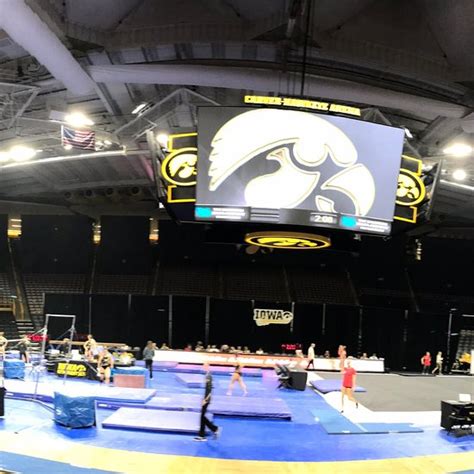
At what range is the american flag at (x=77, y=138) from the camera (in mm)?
16719

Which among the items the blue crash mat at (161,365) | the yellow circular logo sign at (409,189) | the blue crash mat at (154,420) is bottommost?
the blue crash mat at (161,365)

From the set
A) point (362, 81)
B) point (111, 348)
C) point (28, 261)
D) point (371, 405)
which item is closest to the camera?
point (362, 81)

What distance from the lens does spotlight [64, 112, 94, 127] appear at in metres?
16.6

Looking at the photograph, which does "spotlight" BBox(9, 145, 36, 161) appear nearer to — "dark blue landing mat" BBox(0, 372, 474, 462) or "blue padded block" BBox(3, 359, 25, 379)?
"blue padded block" BBox(3, 359, 25, 379)

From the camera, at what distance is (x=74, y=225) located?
32.3 metres

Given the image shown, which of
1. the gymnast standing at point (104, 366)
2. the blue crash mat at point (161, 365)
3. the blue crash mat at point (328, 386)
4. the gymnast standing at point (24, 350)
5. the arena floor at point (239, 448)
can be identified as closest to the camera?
the arena floor at point (239, 448)

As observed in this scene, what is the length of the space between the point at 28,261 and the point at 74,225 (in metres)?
3.67

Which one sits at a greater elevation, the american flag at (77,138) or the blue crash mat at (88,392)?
the american flag at (77,138)

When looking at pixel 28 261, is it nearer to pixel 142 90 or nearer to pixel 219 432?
pixel 142 90

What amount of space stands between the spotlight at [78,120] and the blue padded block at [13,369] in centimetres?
837

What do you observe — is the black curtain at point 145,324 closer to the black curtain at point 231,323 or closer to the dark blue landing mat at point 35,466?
the black curtain at point 231,323

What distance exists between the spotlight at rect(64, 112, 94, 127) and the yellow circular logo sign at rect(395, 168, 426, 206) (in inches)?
465

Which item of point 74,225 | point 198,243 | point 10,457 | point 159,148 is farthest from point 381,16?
point 74,225

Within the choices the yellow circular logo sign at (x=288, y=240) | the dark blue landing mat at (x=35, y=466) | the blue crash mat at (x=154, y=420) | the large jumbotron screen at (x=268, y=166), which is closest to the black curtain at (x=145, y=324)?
the blue crash mat at (x=154, y=420)
